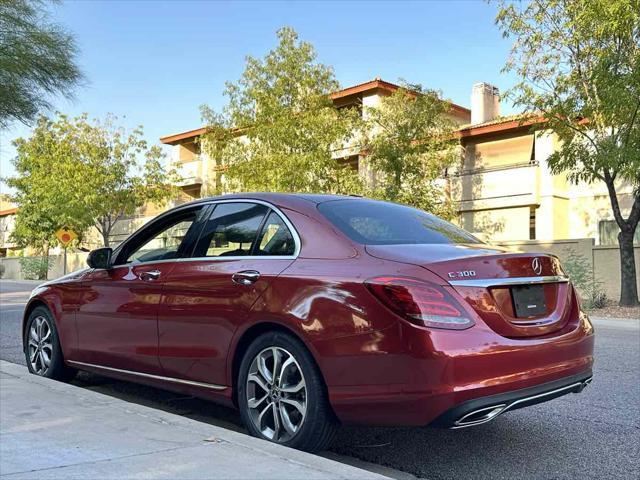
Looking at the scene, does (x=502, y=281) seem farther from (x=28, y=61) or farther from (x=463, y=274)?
(x=28, y=61)

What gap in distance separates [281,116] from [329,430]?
19.4m

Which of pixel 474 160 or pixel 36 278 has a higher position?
pixel 474 160

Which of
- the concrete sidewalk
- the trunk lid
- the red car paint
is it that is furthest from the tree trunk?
the concrete sidewalk

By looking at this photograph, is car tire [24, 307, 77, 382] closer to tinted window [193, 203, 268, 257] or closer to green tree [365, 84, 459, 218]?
tinted window [193, 203, 268, 257]

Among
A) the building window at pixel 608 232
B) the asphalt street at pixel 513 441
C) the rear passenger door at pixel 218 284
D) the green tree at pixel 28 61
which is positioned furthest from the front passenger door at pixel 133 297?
the building window at pixel 608 232

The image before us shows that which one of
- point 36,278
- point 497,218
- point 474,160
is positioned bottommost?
point 36,278

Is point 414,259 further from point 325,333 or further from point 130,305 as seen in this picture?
point 130,305

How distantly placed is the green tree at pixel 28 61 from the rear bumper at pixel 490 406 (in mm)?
11481

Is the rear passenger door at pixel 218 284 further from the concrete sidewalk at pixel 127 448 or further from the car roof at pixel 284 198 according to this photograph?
the concrete sidewalk at pixel 127 448

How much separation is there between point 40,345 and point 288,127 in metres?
16.7

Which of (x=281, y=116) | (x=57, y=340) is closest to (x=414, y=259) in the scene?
(x=57, y=340)

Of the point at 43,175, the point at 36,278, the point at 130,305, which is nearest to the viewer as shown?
the point at 130,305

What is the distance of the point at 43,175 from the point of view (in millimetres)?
32625

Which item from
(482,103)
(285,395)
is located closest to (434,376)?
(285,395)
